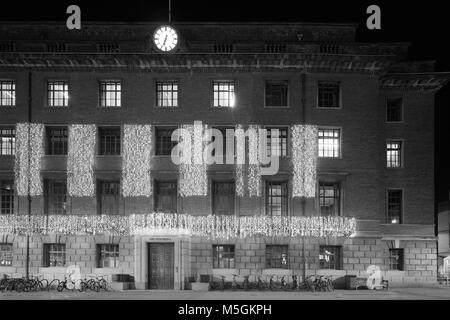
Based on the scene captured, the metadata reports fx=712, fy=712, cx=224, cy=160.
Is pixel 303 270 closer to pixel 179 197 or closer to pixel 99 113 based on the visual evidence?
pixel 179 197

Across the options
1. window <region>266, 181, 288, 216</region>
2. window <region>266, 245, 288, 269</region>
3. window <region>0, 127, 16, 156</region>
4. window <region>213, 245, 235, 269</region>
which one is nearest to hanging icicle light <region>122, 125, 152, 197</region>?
window <region>213, 245, 235, 269</region>

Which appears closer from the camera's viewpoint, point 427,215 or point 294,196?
point 294,196

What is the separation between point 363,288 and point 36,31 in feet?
93.5

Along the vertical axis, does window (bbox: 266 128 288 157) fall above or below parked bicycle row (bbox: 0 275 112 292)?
above

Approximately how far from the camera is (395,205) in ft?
169

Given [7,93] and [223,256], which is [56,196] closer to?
[7,93]

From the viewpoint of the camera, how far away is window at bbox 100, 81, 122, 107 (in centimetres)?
4859

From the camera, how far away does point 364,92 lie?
48.8m

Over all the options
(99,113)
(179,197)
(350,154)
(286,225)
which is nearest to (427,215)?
(350,154)

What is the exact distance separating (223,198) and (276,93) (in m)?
8.04

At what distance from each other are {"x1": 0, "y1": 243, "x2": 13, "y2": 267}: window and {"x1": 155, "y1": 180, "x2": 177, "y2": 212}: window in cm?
1018

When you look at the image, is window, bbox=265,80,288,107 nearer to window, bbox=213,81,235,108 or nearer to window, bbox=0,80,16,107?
window, bbox=213,81,235,108

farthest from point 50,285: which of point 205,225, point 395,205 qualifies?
point 395,205

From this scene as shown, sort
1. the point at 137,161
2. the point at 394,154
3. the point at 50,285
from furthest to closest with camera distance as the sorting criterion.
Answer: the point at 394,154 → the point at 137,161 → the point at 50,285
